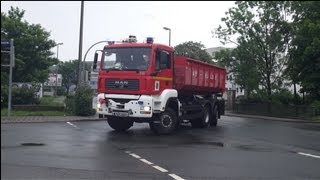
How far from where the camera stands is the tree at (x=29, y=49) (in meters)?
41.9

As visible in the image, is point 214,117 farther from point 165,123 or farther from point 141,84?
point 141,84

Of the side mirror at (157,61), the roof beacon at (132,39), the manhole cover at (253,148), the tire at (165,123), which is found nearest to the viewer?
the manhole cover at (253,148)

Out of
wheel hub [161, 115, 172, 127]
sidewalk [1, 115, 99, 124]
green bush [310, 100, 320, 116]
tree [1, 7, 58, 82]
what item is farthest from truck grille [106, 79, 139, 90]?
green bush [310, 100, 320, 116]

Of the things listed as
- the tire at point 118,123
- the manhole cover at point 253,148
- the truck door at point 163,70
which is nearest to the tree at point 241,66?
the tire at point 118,123

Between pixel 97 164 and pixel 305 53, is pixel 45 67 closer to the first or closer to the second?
pixel 305 53

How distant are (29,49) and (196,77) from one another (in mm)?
24262

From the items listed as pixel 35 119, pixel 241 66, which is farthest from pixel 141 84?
pixel 241 66

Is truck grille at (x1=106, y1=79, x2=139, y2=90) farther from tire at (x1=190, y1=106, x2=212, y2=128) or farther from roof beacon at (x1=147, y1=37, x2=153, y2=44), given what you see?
tire at (x1=190, y1=106, x2=212, y2=128)

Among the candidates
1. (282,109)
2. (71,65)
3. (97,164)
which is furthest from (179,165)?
(71,65)

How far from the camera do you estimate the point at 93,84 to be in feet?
99.4

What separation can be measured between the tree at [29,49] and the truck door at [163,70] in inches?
906

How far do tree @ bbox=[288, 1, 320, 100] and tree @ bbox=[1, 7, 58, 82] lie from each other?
20714 mm

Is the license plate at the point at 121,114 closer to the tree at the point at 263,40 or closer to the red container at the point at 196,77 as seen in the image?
the red container at the point at 196,77

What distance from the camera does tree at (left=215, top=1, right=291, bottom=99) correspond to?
45.1 metres
